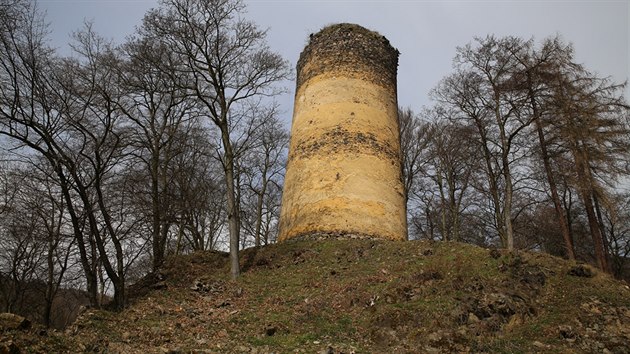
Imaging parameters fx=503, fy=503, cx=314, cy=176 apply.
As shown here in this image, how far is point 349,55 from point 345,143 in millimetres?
3307

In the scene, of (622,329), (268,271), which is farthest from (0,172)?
(622,329)

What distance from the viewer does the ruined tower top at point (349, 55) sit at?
54.6 feet

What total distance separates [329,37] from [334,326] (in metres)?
10.9

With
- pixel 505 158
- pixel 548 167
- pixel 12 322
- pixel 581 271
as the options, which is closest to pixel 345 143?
pixel 505 158

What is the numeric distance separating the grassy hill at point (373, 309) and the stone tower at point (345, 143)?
176 cm

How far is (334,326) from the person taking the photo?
30.2 ft

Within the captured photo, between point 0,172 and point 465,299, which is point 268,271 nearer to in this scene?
point 465,299

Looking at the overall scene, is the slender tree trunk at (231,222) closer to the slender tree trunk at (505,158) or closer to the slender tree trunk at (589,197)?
the slender tree trunk at (505,158)

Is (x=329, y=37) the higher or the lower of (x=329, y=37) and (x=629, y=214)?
A: the higher

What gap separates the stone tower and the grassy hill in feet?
5.78

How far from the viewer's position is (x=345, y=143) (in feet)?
50.5

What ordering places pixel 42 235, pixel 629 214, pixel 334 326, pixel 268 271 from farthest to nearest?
pixel 629 214
pixel 42 235
pixel 268 271
pixel 334 326

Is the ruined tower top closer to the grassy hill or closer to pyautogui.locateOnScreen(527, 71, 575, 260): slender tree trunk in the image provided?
pyautogui.locateOnScreen(527, 71, 575, 260): slender tree trunk

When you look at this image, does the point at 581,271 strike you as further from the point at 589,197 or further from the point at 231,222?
the point at 231,222
